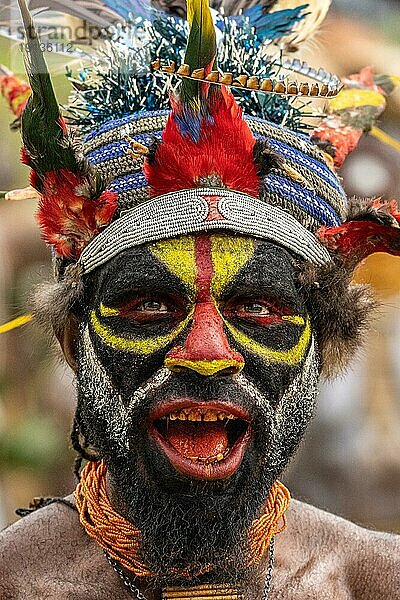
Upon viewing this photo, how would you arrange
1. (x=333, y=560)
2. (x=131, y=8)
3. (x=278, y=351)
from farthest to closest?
(x=131, y=8) → (x=333, y=560) → (x=278, y=351)

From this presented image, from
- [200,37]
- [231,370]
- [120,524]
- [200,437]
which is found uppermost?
[200,37]

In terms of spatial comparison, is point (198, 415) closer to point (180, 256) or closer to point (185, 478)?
point (185, 478)

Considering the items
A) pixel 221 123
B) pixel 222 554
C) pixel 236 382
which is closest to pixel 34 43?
pixel 221 123

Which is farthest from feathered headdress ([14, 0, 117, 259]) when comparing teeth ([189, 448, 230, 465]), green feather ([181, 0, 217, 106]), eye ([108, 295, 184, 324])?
teeth ([189, 448, 230, 465])

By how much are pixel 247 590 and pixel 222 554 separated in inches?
13.4

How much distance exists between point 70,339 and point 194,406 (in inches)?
27.2

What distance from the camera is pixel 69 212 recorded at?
9.17 ft

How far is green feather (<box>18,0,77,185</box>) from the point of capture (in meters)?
2.53

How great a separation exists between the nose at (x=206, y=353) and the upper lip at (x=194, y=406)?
0.09 m

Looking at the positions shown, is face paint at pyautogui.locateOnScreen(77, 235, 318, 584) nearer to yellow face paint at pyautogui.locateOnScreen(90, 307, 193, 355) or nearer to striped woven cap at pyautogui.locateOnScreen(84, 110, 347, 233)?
yellow face paint at pyautogui.locateOnScreen(90, 307, 193, 355)

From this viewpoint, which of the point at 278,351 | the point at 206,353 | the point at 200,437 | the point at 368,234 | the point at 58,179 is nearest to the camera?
the point at 206,353

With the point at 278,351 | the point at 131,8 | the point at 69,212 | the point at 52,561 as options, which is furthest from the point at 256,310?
the point at 131,8

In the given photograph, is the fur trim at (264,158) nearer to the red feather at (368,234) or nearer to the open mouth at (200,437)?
the red feather at (368,234)

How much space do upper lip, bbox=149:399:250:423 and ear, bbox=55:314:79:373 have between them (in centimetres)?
53
